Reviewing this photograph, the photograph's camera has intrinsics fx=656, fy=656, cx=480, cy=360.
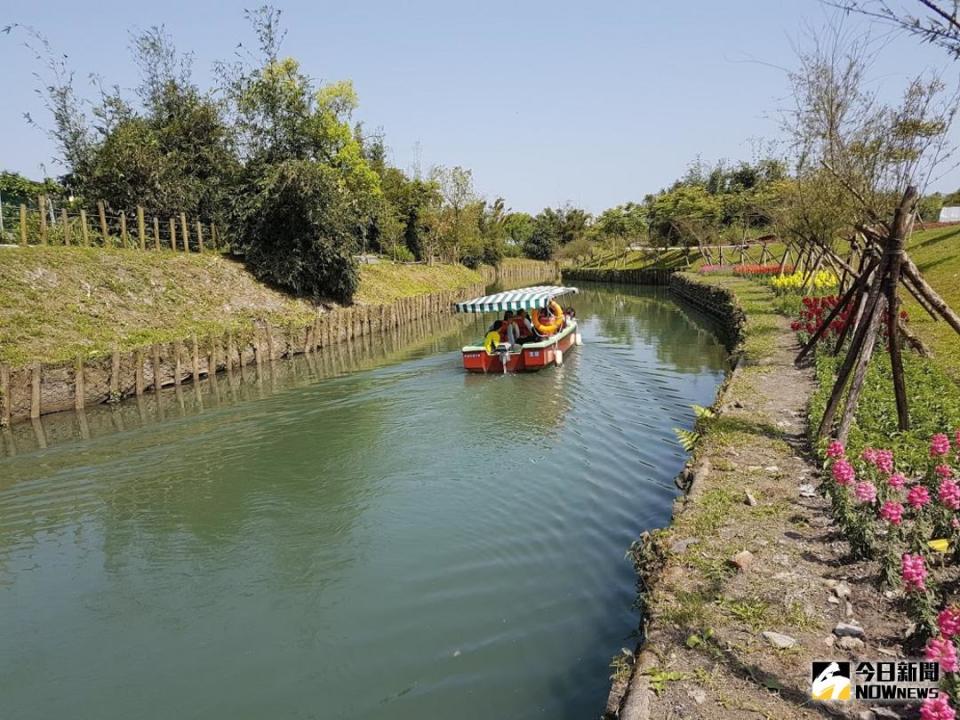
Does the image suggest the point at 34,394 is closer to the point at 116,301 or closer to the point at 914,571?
the point at 116,301

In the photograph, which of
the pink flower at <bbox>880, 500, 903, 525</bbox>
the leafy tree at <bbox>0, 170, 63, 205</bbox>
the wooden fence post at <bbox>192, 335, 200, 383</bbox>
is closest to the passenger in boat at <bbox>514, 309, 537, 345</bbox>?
the wooden fence post at <bbox>192, 335, 200, 383</bbox>

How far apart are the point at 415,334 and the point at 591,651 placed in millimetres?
27549

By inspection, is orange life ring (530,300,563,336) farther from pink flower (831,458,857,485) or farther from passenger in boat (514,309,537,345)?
pink flower (831,458,857,485)

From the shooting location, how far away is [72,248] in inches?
928

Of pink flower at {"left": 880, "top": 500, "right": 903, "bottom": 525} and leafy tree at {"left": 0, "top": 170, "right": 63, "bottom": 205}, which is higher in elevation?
leafy tree at {"left": 0, "top": 170, "right": 63, "bottom": 205}

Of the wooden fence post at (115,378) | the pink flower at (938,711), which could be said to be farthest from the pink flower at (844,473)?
the wooden fence post at (115,378)

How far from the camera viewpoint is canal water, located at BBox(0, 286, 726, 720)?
6098 millimetres

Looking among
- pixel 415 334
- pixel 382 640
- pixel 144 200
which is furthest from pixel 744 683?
pixel 144 200

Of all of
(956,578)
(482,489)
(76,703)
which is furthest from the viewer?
(482,489)

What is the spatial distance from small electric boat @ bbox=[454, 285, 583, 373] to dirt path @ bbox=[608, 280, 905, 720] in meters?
11.0

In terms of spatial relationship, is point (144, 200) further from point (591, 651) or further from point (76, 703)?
point (591, 651)

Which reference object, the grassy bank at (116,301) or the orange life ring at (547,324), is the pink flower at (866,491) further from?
the grassy bank at (116,301)

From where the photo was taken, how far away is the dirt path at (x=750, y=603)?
440 cm

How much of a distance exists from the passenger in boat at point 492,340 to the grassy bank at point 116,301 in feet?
31.4
